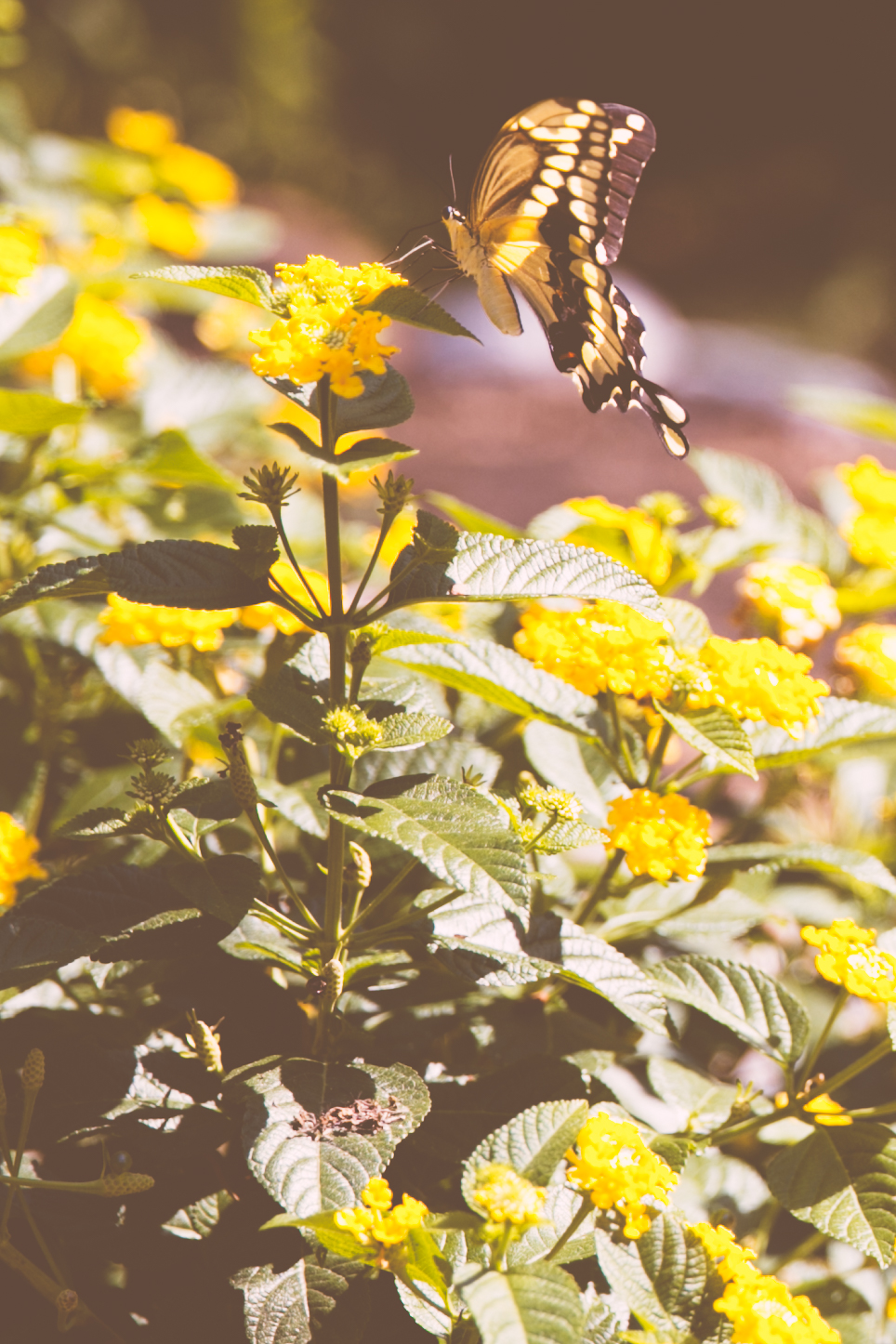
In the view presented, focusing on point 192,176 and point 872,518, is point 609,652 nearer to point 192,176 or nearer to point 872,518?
point 872,518

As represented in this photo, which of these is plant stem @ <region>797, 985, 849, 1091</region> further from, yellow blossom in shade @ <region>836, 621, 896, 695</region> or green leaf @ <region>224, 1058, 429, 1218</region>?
yellow blossom in shade @ <region>836, 621, 896, 695</region>

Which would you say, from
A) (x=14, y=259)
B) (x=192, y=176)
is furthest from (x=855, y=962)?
(x=192, y=176)

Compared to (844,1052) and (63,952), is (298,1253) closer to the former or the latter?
(63,952)

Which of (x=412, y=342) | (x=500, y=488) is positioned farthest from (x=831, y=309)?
(x=500, y=488)

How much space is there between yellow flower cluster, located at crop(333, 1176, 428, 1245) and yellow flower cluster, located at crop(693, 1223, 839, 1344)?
0.85 feet

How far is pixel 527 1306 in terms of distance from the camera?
739 mm

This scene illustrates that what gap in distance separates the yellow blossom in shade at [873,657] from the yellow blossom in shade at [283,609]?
2.49ft

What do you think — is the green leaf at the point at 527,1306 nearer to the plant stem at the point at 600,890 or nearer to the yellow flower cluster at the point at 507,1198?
the yellow flower cluster at the point at 507,1198

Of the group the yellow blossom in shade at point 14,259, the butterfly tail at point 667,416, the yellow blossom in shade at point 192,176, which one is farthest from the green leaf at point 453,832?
the yellow blossom in shade at point 192,176

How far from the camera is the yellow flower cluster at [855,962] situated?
3.16 feet

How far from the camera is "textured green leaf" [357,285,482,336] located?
2.91ft

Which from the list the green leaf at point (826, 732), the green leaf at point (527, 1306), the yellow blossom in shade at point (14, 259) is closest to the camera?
the green leaf at point (527, 1306)

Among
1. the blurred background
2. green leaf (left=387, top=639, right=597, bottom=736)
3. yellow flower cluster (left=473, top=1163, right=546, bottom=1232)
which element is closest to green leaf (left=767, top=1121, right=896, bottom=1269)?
yellow flower cluster (left=473, top=1163, right=546, bottom=1232)

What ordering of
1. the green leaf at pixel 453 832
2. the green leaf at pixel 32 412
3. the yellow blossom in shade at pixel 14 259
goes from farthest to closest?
the yellow blossom in shade at pixel 14 259
the green leaf at pixel 32 412
the green leaf at pixel 453 832
